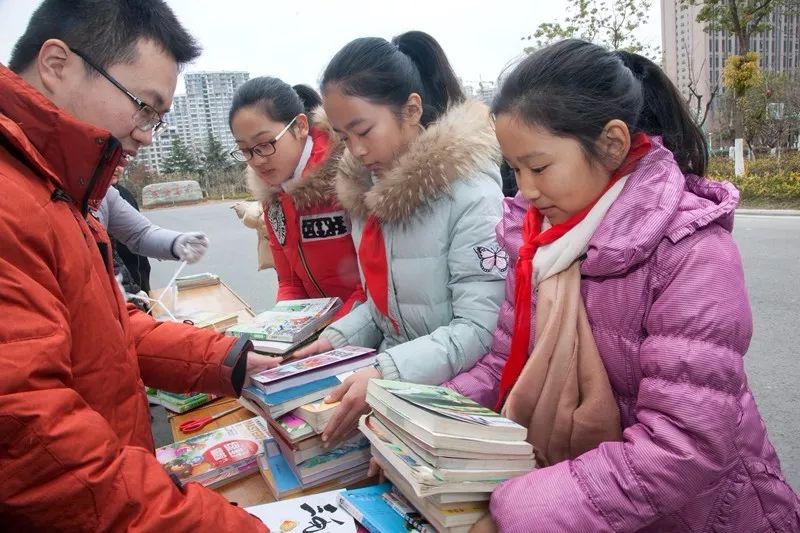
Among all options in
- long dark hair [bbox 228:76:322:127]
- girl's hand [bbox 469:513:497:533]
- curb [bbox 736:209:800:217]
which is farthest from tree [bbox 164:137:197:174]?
girl's hand [bbox 469:513:497:533]

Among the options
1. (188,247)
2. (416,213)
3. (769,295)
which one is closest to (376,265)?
(416,213)

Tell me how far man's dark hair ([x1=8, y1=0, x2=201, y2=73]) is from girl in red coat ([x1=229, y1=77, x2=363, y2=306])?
3.17ft

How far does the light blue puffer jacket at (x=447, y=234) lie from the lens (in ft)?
4.78

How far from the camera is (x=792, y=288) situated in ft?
15.0

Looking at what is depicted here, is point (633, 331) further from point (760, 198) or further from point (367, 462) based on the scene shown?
point (760, 198)

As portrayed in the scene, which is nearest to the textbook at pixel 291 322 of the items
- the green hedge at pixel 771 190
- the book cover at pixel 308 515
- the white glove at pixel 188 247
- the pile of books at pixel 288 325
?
the pile of books at pixel 288 325

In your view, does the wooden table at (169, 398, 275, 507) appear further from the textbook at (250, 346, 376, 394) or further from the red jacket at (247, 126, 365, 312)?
the red jacket at (247, 126, 365, 312)

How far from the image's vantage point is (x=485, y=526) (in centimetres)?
97

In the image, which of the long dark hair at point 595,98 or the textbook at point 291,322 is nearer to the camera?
the long dark hair at point 595,98

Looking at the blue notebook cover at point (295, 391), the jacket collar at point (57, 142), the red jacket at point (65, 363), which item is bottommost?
the blue notebook cover at point (295, 391)

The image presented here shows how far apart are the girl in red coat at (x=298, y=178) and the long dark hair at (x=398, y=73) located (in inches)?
19.8

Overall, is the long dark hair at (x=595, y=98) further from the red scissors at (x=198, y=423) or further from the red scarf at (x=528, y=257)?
the red scissors at (x=198, y=423)

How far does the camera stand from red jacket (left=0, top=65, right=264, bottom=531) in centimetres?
70

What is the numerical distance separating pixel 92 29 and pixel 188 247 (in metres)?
2.16
